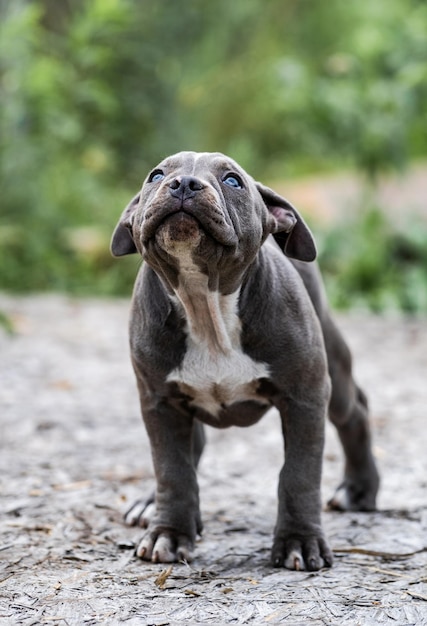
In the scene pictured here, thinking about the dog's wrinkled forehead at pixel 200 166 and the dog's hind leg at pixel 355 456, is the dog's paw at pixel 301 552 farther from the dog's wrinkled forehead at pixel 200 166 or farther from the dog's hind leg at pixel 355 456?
the dog's wrinkled forehead at pixel 200 166

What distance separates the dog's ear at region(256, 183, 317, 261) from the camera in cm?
402

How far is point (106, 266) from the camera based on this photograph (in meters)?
13.1

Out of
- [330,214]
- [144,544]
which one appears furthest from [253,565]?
[330,214]

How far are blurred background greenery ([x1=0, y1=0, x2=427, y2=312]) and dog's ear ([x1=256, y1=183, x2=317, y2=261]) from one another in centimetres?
708

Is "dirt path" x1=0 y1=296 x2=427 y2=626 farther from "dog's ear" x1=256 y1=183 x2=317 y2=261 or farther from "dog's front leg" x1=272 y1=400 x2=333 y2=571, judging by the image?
"dog's ear" x1=256 y1=183 x2=317 y2=261

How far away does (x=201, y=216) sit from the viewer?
3.45 metres

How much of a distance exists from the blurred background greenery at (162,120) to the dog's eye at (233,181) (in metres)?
7.56

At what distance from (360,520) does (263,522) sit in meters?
0.47

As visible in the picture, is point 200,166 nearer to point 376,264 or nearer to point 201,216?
point 201,216

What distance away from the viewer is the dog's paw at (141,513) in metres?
4.59

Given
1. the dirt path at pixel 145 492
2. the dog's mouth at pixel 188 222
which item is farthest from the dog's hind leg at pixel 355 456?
the dog's mouth at pixel 188 222

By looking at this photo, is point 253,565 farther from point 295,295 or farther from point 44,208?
point 44,208

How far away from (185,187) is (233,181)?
0.30 metres

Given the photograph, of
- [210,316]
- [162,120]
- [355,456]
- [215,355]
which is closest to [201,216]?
[210,316]
